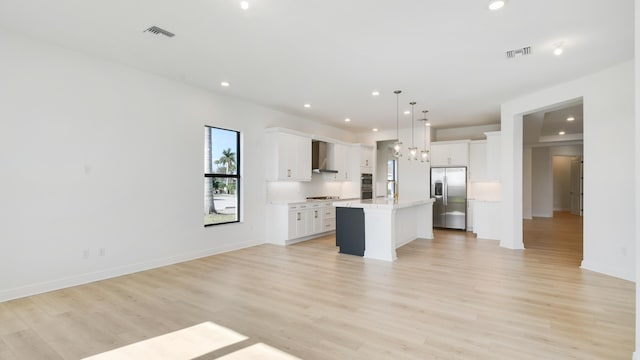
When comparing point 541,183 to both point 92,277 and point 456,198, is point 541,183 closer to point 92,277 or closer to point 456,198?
point 456,198

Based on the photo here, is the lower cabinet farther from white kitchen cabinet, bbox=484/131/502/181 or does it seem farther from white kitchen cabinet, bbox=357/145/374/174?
white kitchen cabinet, bbox=484/131/502/181

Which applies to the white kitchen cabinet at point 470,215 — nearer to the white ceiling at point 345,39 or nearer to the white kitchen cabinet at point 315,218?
the white ceiling at point 345,39

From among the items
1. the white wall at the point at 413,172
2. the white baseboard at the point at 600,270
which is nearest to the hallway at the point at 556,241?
the white baseboard at the point at 600,270

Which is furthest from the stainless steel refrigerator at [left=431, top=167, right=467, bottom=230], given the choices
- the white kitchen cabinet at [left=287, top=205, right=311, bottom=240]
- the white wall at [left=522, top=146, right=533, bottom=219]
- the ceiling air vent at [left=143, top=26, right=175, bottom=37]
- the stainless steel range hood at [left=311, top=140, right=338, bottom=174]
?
the ceiling air vent at [left=143, top=26, right=175, bottom=37]

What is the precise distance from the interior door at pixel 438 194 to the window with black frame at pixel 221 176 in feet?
17.9

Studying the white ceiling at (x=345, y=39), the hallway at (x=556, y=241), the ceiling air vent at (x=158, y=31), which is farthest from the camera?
the hallway at (x=556, y=241)

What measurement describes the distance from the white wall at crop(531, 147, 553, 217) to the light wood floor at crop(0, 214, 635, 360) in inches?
325

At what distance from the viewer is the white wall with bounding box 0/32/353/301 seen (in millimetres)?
3689

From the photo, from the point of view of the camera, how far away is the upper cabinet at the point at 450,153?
8633 millimetres

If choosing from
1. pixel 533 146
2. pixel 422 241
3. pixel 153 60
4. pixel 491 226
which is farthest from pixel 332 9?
pixel 533 146

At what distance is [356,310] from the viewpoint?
328 cm

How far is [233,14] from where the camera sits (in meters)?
3.19

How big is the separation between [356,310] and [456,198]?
21.1 feet

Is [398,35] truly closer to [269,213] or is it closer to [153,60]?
[153,60]
